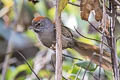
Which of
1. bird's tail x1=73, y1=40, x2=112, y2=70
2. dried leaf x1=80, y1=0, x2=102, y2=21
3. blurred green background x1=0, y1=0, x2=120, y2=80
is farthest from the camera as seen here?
blurred green background x1=0, y1=0, x2=120, y2=80

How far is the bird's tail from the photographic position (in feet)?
6.83

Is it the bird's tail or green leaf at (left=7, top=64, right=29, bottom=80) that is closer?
the bird's tail

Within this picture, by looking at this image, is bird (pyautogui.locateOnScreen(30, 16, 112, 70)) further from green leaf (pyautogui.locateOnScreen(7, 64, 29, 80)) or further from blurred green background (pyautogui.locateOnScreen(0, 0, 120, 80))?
green leaf (pyautogui.locateOnScreen(7, 64, 29, 80))

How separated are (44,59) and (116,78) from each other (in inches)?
70.2

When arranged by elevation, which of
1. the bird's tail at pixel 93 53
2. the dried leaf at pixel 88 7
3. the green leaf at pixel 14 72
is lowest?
the green leaf at pixel 14 72

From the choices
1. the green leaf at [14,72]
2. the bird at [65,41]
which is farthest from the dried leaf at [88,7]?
the green leaf at [14,72]

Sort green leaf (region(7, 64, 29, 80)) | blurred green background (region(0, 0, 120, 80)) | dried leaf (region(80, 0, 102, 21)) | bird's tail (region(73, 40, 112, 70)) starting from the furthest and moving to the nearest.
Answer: green leaf (region(7, 64, 29, 80)), blurred green background (region(0, 0, 120, 80)), bird's tail (region(73, 40, 112, 70)), dried leaf (region(80, 0, 102, 21))

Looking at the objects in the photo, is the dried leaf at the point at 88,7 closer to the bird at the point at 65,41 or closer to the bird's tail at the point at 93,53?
the bird's tail at the point at 93,53

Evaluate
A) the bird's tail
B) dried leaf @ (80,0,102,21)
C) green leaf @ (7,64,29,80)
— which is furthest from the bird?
green leaf @ (7,64,29,80)

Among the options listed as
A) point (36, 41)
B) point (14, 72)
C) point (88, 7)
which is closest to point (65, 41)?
point (88, 7)

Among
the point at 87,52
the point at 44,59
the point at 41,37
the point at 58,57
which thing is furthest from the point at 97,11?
the point at 44,59

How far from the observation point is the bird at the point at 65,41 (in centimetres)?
215

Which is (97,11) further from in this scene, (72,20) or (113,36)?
(72,20)

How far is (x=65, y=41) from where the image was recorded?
251cm
